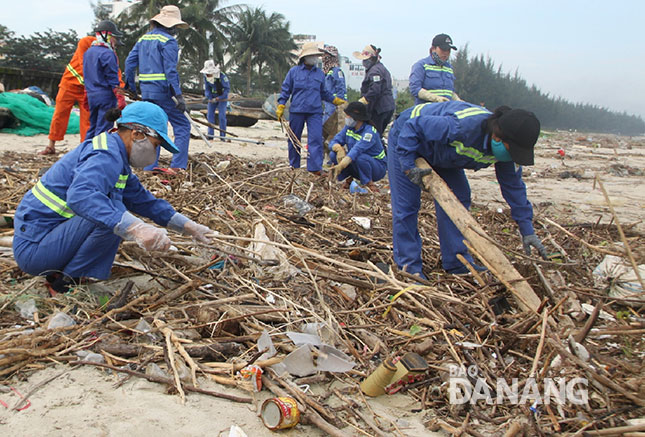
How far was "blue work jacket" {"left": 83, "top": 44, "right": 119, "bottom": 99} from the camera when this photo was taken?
585 cm

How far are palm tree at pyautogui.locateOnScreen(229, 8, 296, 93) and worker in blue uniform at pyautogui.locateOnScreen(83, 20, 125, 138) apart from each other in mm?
37724

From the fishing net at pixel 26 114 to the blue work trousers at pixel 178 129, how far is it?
378 centimetres

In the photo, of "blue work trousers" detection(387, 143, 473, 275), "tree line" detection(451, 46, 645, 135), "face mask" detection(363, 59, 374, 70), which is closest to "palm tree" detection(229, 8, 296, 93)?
"tree line" detection(451, 46, 645, 135)

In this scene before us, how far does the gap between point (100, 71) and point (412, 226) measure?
4.49 metres

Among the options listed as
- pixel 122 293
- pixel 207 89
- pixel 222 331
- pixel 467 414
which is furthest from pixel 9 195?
pixel 207 89

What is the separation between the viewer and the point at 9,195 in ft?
14.4

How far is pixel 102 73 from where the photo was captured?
5.96 meters

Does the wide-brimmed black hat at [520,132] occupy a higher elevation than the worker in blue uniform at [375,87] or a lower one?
lower

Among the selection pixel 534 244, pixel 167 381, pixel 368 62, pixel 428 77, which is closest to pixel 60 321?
pixel 167 381

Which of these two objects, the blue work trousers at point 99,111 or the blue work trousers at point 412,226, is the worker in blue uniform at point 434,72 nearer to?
the blue work trousers at point 412,226

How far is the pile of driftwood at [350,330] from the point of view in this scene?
194cm

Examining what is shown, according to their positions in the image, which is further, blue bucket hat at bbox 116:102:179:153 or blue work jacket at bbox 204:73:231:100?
blue work jacket at bbox 204:73:231:100

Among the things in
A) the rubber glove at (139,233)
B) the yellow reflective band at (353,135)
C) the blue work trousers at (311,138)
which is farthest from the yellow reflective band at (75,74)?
the rubber glove at (139,233)

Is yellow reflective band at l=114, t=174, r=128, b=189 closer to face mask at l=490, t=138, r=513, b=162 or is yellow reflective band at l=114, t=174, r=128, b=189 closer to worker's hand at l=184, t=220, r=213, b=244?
worker's hand at l=184, t=220, r=213, b=244
